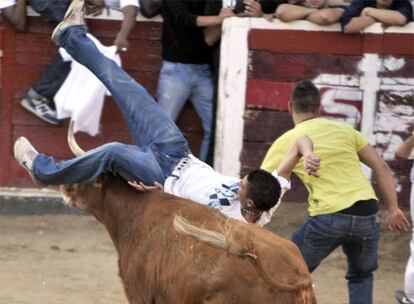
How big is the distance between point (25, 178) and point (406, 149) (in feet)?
11.9

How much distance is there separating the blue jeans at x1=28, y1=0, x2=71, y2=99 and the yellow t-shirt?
3.22 metres

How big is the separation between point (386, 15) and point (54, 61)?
260 centimetres

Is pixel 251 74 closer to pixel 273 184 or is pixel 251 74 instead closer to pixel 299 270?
pixel 273 184

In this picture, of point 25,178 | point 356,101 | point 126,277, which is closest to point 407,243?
point 356,101

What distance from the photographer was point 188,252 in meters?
4.80

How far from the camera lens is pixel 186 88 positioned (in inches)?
347

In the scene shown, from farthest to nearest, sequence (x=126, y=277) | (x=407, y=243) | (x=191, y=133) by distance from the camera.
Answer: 1. (x=191, y=133)
2. (x=407, y=243)
3. (x=126, y=277)

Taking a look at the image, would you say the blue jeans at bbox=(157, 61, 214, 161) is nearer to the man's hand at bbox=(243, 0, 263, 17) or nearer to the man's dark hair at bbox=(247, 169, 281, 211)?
the man's hand at bbox=(243, 0, 263, 17)

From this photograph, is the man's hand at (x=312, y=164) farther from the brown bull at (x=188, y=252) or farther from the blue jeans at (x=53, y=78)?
the blue jeans at (x=53, y=78)

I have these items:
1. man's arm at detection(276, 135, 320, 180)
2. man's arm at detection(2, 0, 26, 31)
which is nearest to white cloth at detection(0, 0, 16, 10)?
man's arm at detection(2, 0, 26, 31)

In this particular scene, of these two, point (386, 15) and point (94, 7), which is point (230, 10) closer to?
point (94, 7)

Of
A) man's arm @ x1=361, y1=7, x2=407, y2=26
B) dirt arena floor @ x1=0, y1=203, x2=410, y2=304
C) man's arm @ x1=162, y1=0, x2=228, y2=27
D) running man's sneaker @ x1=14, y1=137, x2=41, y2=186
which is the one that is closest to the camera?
running man's sneaker @ x1=14, y1=137, x2=41, y2=186

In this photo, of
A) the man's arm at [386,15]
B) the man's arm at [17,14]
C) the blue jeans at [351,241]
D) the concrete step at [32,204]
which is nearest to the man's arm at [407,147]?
the blue jeans at [351,241]

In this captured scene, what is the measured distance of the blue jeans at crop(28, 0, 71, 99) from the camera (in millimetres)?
8805
